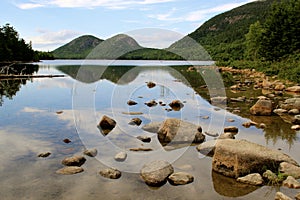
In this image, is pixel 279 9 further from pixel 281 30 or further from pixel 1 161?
pixel 1 161

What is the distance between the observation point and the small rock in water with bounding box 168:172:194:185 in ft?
28.2

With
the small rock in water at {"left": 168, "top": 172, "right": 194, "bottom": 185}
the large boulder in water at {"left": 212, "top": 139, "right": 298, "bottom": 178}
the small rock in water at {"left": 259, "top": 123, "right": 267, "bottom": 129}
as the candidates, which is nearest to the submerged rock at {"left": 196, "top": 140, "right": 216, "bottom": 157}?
the large boulder in water at {"left": 212, "top": 139, "right": 298, "bottom": 178}

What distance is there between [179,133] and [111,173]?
4.19 meters

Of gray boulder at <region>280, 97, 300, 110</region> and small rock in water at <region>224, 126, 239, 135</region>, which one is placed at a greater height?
gray boulder at <region>280, 97, 300, 110</region>

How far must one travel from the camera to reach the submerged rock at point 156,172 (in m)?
8.60

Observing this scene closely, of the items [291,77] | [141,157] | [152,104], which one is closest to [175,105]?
[152,104]

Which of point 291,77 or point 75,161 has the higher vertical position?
point 291,77

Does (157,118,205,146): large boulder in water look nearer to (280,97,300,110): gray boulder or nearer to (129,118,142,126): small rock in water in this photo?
(129,118,142,126): small rock in water

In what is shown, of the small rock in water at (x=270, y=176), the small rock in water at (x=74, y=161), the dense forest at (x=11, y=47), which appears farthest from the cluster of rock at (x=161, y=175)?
the dense forest at (x=11, y=47)

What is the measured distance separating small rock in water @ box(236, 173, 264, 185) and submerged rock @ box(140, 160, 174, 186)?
6.91 ft

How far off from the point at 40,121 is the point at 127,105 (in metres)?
7.01

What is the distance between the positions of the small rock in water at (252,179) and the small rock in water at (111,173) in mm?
3586

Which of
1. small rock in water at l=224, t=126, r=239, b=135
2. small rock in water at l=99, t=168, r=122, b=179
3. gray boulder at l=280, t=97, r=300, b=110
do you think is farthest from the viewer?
gray boulder at l=280, t=97, r=300, b=110

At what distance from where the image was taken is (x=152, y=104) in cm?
2188
